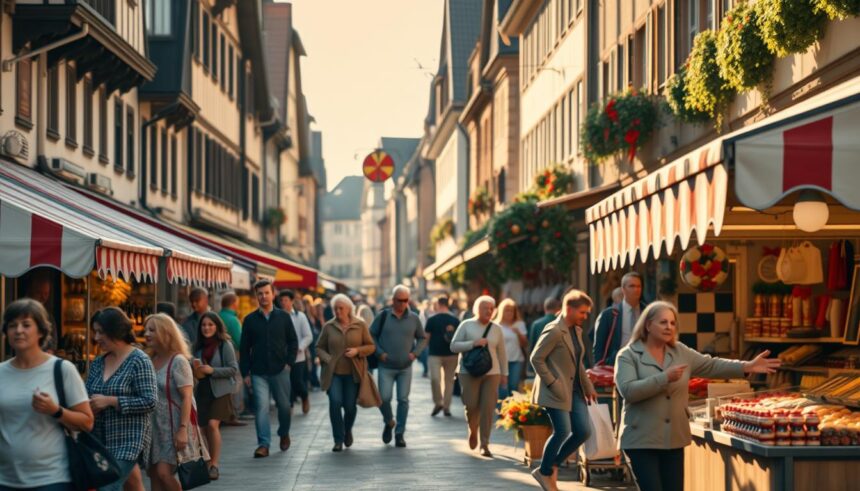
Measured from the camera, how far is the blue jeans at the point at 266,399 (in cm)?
1741

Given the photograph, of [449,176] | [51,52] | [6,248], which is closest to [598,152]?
[51,52]

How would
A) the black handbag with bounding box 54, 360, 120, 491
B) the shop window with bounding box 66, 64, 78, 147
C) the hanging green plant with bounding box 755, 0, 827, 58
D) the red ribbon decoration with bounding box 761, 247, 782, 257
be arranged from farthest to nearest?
1. the shop window with bounding box 66, 64, 78, 147
2. the red ribbon decoration with bounding box 761, 247, 782, 257
3. the hanging green plant with bounding box 755, 0, 827, 58
4. the black handbag with bounding box 54, 360, 120, 491

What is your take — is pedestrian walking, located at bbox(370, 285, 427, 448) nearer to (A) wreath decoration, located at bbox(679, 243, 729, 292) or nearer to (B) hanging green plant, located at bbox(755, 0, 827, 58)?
(A) wreath decoration, located at bbox(679, 243, 729, 292)

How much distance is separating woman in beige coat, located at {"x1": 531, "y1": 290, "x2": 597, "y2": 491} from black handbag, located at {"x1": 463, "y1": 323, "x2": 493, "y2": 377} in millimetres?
4073

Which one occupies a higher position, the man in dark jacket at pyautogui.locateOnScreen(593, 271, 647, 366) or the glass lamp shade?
the glass lamp shade

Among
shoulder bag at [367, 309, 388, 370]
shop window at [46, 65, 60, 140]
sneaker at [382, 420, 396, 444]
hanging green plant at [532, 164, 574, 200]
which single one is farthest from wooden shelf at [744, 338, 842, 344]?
hanging green plant at [532, 164, 574, 200]

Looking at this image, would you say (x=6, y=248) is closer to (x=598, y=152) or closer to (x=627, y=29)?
(x=598, y=152)

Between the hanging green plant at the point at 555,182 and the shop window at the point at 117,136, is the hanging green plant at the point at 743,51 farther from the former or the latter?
the hanging green plant at the point at 555,182

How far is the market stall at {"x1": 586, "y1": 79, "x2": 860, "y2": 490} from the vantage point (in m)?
8.64

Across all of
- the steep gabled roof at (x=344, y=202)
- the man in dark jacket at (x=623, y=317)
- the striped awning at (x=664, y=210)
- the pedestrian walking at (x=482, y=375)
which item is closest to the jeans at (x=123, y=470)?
the striped awning at (x=664, y=210)

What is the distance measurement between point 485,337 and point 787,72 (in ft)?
16.1

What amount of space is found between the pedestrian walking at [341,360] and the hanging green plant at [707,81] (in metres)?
4.71

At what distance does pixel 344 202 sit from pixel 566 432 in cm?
17190

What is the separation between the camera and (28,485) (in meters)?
7.68
